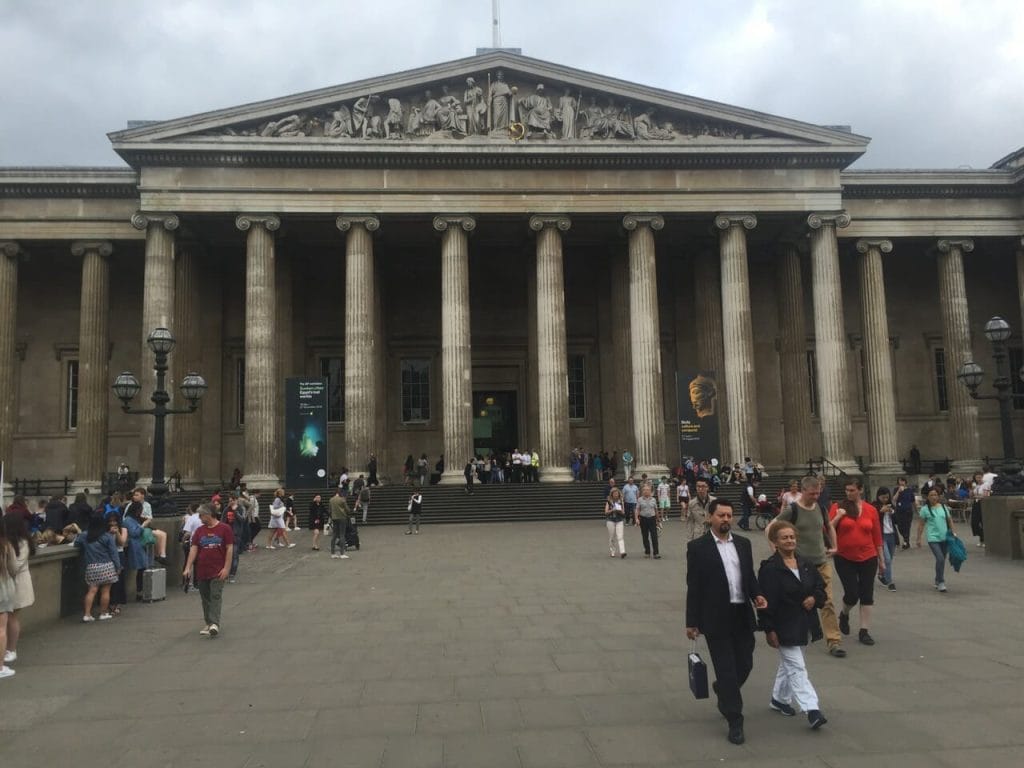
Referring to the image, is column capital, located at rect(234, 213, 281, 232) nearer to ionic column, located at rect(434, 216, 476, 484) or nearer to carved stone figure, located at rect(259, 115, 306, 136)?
carved stone figure, located at rect(259, 115, 306, 136)

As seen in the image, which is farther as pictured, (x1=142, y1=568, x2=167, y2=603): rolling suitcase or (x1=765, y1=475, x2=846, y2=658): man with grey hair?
(x1=142, y1=568, x2=167, y2=603): rolling suitcase

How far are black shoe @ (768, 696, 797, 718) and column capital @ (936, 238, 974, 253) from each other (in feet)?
109

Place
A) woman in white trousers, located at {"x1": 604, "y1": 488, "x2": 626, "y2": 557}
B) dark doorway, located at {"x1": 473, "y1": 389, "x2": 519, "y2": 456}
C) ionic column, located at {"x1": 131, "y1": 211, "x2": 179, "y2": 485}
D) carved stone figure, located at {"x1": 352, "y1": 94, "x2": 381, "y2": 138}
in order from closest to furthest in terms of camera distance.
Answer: woman in white trousers, located at {"x1": 604, "y1": 488, "x2": 626, "y2": 557}
ionic column, located at {"x1": 131, "y1": 211, "x2": 179, "y2": 485}
carved stone figure, located at {"x1": 352, "y1": 94, "x2": 381, "y2": 138}
dark doorway, located at {"x1": 473, "y1": 389, "x2": 519, "y2": 456}

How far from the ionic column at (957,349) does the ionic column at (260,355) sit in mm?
26702

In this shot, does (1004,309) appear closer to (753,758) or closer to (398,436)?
(398,436)

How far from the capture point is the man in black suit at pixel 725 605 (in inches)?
227

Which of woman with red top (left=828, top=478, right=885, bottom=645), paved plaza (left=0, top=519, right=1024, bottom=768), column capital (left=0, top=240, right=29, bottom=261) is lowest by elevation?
paved plaza (left=0, top=519, right=1024, bottom=768)

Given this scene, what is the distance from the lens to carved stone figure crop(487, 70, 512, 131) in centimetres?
3061

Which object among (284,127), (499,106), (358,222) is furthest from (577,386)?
(284,127)

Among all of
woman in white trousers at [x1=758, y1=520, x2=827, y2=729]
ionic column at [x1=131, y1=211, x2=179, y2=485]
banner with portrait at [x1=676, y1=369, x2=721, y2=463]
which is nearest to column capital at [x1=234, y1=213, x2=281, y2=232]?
ionic column at [x1=131, y1=211, x2=179, y2=485]

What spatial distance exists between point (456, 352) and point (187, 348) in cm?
1035

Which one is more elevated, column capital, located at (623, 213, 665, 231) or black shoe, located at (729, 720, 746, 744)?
column capital, located at (623, 213, 665, 231)

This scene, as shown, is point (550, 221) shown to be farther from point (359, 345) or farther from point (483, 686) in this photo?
point (483, 686)

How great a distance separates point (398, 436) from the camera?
36.6 m
